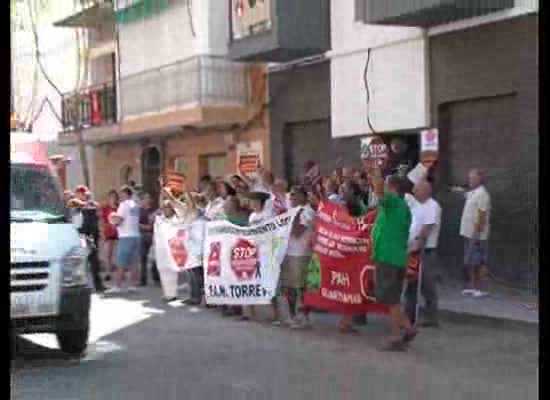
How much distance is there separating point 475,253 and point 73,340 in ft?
20.5

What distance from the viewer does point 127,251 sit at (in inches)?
669

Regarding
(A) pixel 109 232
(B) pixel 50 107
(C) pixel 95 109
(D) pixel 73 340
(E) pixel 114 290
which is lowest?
(E) pixel 114 290

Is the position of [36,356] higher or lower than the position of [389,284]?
lower

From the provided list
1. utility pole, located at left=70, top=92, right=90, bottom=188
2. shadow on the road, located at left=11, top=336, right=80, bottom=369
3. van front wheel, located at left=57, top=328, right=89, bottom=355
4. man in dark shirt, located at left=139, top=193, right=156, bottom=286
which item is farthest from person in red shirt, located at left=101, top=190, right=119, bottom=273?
utility pole, located at left=70, top=92, right=90, bottom=188

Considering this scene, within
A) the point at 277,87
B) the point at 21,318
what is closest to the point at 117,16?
the point at 277,87

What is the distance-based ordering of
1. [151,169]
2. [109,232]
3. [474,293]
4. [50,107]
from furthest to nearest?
[50,107] → [151,169] → [109,232] → [474,293]

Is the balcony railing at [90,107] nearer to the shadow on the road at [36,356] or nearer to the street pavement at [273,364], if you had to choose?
the street pavement at [273,364]

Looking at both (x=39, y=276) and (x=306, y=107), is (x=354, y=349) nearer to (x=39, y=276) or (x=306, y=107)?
(x=39, y=276)

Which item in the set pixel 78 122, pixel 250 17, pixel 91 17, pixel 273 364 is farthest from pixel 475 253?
pixel 78 122

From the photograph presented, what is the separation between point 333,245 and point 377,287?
1.51 meters

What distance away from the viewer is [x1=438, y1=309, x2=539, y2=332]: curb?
11430 mm

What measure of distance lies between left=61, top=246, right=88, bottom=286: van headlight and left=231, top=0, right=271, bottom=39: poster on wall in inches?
399

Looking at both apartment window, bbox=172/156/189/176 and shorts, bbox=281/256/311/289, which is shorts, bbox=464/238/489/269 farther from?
apartment window, bbox=172/156/189/176

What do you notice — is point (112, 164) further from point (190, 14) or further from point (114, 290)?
point (114, 290)
